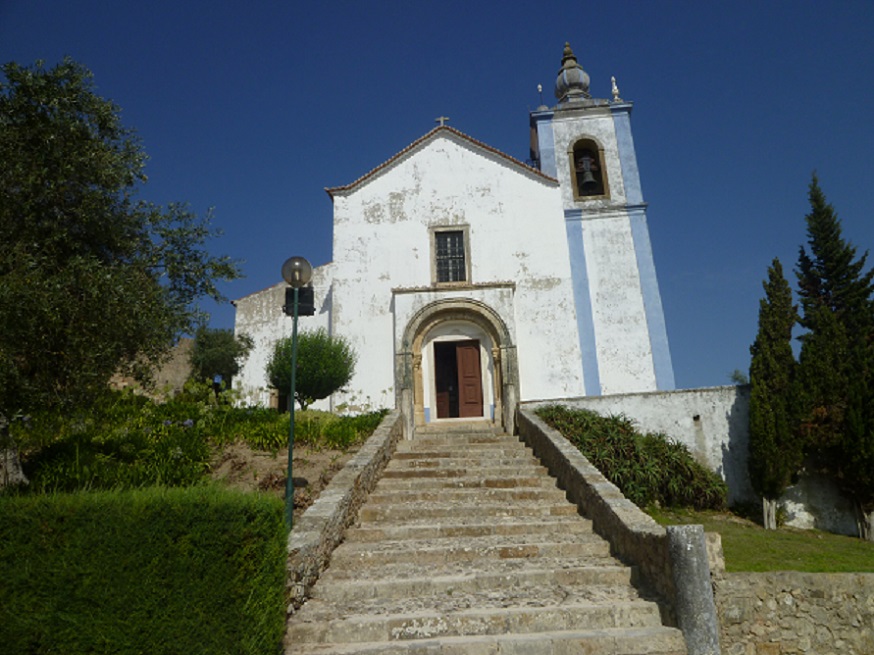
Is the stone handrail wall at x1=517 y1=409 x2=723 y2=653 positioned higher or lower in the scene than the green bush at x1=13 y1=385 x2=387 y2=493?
lower

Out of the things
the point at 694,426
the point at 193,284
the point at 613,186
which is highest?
the point at 613,186

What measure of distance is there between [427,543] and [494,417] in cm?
741

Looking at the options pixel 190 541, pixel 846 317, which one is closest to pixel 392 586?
pixel 190 541

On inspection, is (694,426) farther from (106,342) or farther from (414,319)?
(106,342)

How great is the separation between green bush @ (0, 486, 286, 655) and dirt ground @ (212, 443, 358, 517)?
4239 millimetres

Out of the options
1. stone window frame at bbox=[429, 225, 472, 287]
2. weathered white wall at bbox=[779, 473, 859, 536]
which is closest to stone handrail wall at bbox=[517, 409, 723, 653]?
weathered white wall at bbox=[779, 473, 859, 536]

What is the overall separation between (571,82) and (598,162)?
5.17 meters

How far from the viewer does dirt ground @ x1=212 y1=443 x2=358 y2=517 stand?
8.94 meters

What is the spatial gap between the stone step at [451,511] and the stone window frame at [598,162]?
38.7 feet

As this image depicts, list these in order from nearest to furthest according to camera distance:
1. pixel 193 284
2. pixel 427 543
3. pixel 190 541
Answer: pixel 190 541 < pixel 427 543 < pixel 193 284

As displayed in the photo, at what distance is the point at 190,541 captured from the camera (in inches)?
158

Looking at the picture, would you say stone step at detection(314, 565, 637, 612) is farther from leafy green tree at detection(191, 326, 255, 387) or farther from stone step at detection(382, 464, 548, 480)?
leafy green tree at detection(191, 326, 255, 387)

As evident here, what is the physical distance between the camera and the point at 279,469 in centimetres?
968

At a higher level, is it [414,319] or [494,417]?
[414,319]
